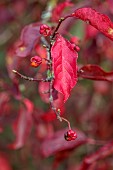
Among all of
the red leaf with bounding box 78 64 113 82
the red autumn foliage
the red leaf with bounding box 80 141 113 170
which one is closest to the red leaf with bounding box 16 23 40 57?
the red autumn foliage

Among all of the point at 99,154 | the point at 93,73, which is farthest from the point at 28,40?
the point at 99,154

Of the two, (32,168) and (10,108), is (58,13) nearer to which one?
(10,108)

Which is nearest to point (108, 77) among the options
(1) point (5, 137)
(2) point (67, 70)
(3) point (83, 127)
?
(2) point (67, 70)

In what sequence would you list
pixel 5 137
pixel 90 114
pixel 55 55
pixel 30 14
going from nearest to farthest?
1. pixel 55 55
2. pixel 30 14
3. pixel 90 114
4. pixel 5 137

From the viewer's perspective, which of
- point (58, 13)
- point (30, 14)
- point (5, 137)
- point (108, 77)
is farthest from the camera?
point (5, 137)

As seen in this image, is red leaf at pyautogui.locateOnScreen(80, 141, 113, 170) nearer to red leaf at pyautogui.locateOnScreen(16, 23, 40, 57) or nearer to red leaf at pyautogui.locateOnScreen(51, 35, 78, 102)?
red leaf at pyautogui.locateOnScreen(16, 23, 40, 57)

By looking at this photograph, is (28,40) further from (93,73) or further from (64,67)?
(64,67)

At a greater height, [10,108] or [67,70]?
[67,70]
